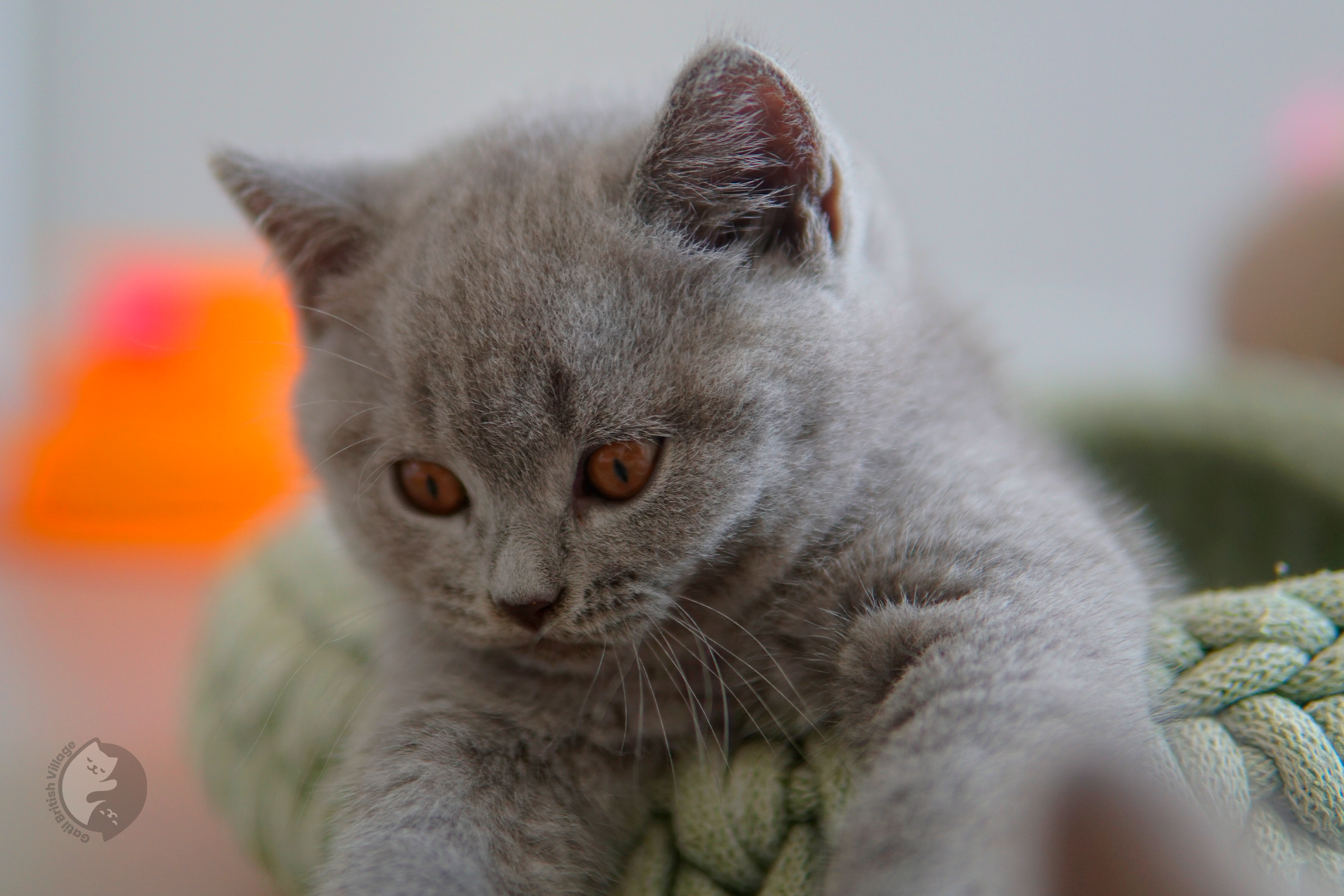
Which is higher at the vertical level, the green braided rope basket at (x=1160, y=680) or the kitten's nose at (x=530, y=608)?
the kitten's nose at (x=530, y=608)

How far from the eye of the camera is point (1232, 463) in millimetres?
1574

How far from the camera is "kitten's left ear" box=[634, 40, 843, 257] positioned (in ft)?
2.73

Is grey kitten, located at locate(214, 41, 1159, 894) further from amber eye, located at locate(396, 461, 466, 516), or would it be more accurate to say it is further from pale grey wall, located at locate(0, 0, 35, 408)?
pale grey wall, located at locate(0, 0, 35, 408)

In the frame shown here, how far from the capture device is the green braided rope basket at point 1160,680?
755mm

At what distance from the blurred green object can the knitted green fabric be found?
23.8 inches

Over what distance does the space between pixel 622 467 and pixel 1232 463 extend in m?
1.16

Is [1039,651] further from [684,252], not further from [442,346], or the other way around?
[442,346]

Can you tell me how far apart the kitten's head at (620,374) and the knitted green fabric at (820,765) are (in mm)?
171

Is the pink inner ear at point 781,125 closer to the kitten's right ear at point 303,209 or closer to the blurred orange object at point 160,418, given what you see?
the kitten's right ear at point 303,209

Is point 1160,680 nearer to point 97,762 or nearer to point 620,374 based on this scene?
point 620,374

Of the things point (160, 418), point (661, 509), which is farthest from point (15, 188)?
point (661, 509)

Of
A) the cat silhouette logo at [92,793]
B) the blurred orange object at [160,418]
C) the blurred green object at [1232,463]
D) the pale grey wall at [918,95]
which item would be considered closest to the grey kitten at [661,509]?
the cat silhouette logo at [92,793]

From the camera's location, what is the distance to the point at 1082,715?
0.70 metres

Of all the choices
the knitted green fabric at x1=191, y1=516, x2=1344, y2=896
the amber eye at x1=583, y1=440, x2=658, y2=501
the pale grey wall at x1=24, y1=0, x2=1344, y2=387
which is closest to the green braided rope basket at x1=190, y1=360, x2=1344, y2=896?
the knitted green fabric at x1=191, y1=516, x2=1344, y2=896
